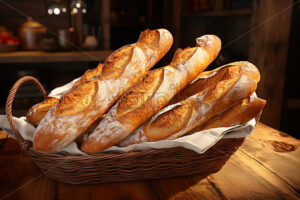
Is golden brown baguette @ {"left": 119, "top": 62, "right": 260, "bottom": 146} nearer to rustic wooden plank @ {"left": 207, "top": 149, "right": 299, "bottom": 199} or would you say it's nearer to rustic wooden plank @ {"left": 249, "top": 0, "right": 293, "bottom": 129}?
rustic wooden plank @ {"left": 207, "top": 149, "right": 299, "bottom": 199}

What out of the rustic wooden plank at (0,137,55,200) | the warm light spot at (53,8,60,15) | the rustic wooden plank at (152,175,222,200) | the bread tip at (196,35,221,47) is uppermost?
the warm light spot at (53,8,60,15)

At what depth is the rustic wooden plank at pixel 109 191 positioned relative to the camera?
71 centimetres

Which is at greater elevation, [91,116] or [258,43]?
[258,43]

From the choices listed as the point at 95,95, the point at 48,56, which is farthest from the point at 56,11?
the point at 95,95

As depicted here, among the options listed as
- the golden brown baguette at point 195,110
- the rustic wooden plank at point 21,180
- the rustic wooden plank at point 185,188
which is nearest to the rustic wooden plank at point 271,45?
the golden brown baguette at point 195,110

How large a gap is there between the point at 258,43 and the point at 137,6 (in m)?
2.55

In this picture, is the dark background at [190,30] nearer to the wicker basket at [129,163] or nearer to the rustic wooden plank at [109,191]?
the wicker basket at [129,163]

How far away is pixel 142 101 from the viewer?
871 mm

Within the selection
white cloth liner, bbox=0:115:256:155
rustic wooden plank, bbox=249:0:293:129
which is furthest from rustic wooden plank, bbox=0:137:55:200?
rustic wooden plank, bbox=249:0:293:129

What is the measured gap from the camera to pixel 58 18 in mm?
2840

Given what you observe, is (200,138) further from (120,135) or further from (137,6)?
(137,6)

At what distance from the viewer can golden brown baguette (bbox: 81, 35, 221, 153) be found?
818 millimetres

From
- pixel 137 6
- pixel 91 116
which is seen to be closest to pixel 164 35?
pixel 91 116

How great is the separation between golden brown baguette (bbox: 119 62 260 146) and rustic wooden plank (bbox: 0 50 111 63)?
5.32 ft
